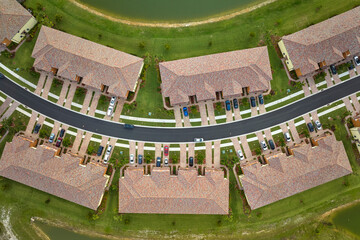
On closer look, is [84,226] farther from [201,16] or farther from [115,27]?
[201,16]

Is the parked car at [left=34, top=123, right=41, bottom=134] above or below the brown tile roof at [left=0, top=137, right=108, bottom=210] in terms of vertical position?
above

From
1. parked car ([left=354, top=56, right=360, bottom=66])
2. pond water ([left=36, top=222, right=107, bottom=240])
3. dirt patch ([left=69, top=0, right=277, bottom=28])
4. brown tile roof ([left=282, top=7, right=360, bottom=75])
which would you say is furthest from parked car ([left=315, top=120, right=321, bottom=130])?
pond water ([left=36, top=222, right=107, bottom=240])

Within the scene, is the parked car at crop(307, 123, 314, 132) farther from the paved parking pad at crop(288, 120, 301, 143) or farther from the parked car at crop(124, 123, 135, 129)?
the parked car at crop(124, 123, 135, 129)

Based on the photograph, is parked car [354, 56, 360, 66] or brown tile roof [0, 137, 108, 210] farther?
parked car [354, 56, 360, 66]

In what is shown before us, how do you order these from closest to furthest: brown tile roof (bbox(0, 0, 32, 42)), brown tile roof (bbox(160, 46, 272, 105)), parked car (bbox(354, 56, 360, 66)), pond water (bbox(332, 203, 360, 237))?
brown tile roof (bbox(160, 46, 272, 105)), brown tile roof (bbox(0, 0, 32, 42)), parked car (bbox(354, 56, 360, 66)), pond water (bbox(332, 203, 360, 237))

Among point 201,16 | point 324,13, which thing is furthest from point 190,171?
point 324,13

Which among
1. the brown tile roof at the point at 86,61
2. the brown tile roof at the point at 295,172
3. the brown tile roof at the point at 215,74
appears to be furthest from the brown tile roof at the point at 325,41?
the brown tile roof at the point at 86,61

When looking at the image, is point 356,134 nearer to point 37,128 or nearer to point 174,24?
point 174,24
